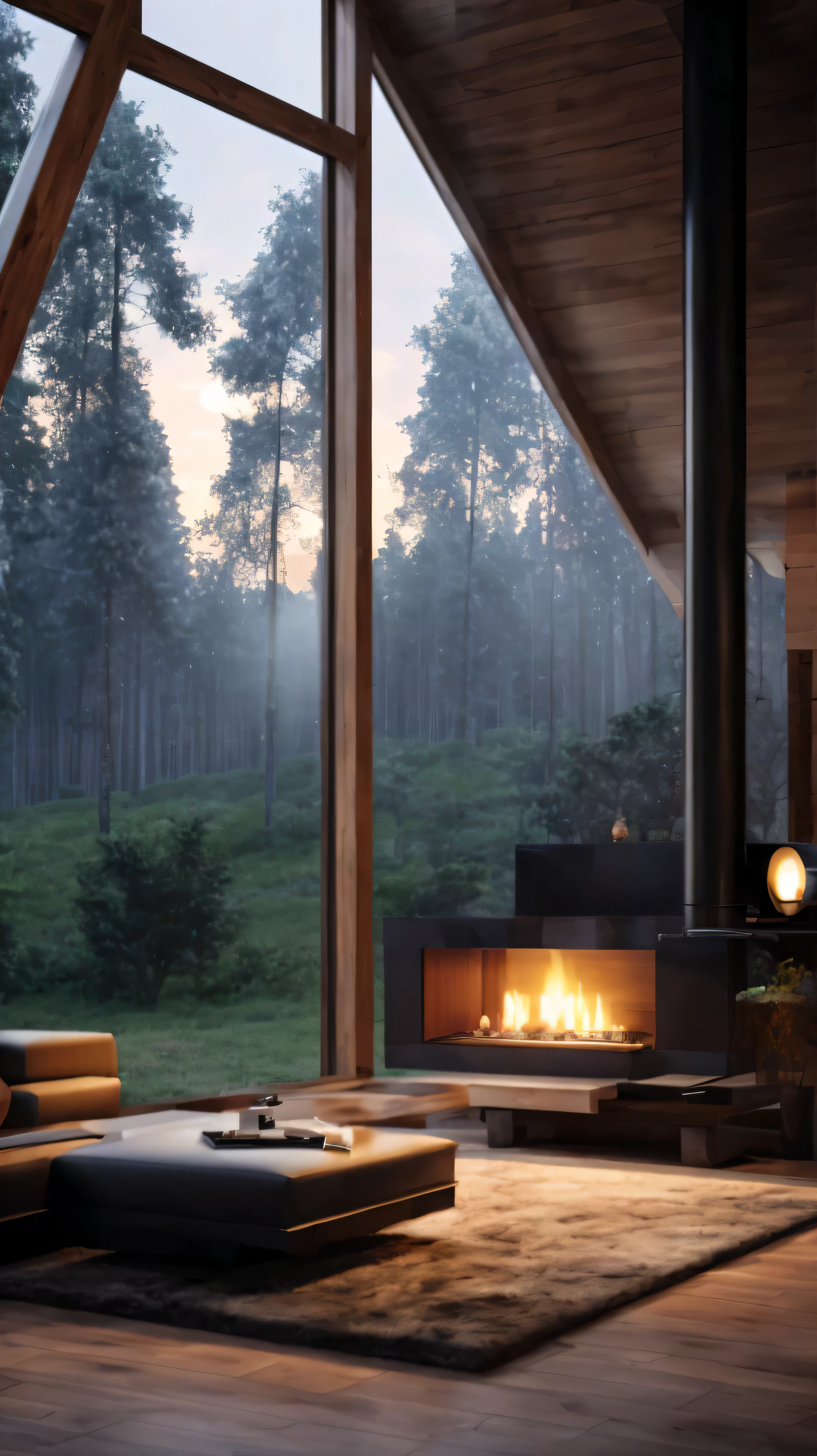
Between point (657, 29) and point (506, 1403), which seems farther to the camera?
point (657, 29)

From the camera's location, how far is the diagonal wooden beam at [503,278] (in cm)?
676

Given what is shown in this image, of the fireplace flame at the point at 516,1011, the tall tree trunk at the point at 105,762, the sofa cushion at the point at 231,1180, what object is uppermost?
the tall tree trunk at the point at 105,762

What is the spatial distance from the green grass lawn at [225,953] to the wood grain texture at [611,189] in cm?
520

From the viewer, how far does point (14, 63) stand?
10.9 meters

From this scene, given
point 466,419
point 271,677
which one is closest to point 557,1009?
point 271,677

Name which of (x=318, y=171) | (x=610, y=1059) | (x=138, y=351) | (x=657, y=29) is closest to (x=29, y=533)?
(x=138, y=351)

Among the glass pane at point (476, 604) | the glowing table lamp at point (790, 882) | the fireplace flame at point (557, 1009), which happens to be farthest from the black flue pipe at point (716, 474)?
the glass pane at point (476, 604)

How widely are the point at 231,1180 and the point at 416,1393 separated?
2.68ft

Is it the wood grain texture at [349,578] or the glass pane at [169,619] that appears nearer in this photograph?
the wood grain texture at [349,578]

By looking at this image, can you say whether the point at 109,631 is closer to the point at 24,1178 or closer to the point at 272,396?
the point at 272,396

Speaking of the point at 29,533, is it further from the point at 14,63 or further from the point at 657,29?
the point at 657,29

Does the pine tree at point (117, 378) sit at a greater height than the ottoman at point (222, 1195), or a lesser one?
greater

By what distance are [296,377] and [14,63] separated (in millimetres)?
3301

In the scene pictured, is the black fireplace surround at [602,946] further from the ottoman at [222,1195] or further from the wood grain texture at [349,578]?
the ottoman at [222,1195]
